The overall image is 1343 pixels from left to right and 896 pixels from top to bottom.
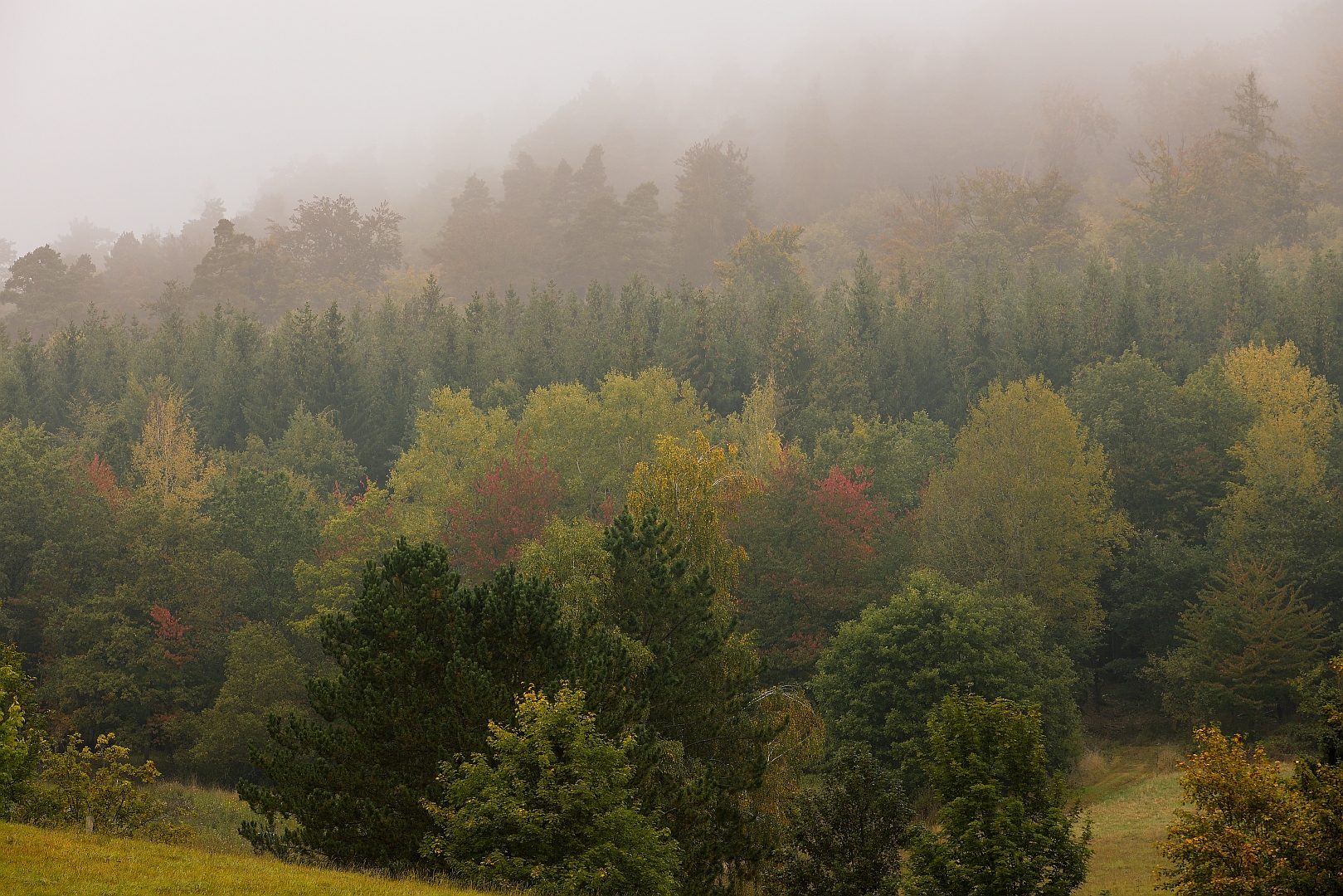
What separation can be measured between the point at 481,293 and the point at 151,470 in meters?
54.8

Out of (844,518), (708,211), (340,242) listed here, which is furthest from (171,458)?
(708,211)

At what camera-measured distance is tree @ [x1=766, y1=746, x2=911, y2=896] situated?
84.5ft

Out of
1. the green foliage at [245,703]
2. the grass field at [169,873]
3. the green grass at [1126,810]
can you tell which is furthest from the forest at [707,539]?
the grass field at [169,873]

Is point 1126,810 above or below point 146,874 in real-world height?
below

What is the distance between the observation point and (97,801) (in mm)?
25188

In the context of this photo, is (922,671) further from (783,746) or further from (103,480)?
(103,480)

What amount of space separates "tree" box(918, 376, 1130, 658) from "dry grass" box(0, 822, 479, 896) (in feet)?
Result: 135

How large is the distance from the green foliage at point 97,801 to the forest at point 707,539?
158mm

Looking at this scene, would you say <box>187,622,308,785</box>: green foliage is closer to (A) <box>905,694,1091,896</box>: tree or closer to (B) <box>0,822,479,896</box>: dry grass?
(B) <box>0,822,479,896</box>: dry grass

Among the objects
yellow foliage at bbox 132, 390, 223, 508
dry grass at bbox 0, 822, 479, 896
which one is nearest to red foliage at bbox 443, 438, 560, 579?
yellow foliage at bbox 132, 390, 223, 508

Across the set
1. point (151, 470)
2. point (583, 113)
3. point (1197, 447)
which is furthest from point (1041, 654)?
point (583, 113)

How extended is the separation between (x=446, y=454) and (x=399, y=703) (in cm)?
4736

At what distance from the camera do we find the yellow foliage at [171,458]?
67.8 meters

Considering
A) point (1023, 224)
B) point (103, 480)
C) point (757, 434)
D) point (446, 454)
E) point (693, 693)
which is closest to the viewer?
point (693, 693)
